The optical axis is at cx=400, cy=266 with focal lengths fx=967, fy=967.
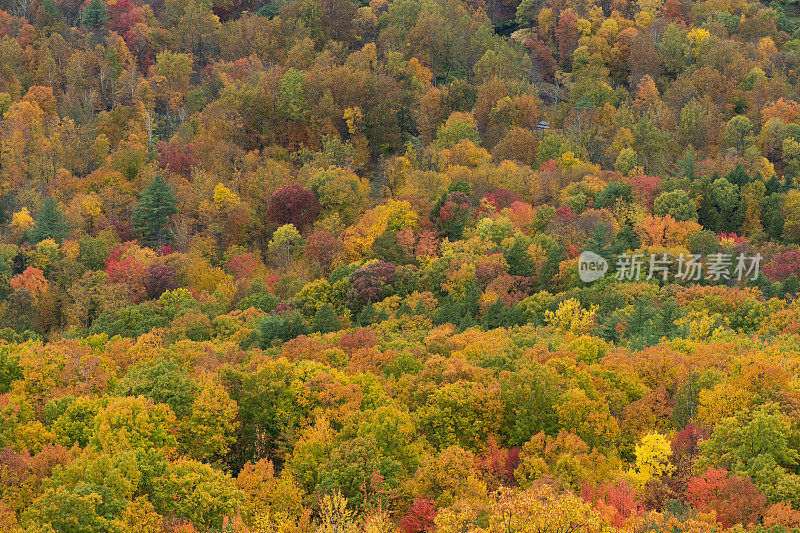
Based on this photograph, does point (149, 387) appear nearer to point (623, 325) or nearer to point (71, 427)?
point (71, 427)

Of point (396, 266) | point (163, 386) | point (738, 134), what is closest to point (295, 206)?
point (396, 266)

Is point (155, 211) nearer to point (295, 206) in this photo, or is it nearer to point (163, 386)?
point (295, 206)

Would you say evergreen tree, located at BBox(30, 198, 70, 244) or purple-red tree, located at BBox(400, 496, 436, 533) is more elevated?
purple-red tree, located at BBox(400, 496, 436, 533)

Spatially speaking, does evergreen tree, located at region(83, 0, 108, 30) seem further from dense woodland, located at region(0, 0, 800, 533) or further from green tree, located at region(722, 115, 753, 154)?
green tree, located at region(722, 115, 753, 154)

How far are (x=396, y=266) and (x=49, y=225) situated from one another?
135 feet

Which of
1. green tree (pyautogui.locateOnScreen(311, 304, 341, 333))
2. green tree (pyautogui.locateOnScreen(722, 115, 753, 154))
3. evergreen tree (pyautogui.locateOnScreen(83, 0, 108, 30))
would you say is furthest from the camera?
evergreen tree (pyautogui.locateOnScreen(83, 0, 108, 30))

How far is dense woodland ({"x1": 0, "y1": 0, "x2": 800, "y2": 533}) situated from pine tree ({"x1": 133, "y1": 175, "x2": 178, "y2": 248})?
335 millimetres

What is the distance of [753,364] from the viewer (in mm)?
58188

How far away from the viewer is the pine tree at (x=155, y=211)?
372 ft

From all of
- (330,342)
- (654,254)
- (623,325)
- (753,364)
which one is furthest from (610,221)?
(753,364)

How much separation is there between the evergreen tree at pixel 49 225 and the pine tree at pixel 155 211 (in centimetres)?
822

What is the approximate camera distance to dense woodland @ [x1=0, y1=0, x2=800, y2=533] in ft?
163

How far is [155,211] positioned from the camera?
113 meters

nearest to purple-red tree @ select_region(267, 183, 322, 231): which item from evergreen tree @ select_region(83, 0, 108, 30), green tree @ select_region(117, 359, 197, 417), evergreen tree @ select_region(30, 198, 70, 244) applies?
evergreen tree @ select_region(30, 198, 70, 244)
